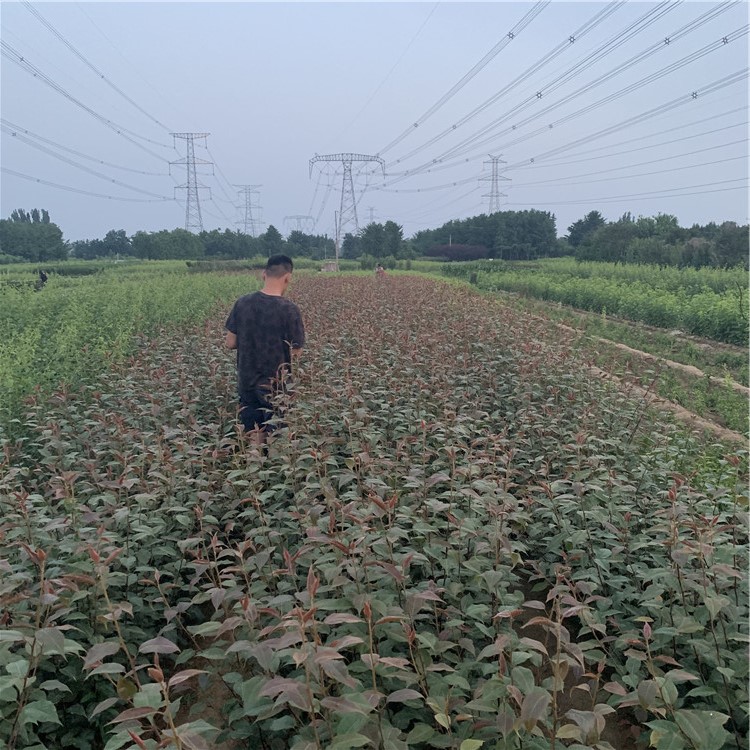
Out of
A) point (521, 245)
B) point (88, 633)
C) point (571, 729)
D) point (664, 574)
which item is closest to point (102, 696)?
point (88, 633)

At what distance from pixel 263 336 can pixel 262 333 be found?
1.0 inches

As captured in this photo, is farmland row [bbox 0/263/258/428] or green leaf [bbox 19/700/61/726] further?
farmland row [bbox 0/263/258/428]

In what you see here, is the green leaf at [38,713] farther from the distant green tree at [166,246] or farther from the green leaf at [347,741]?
the distant green tree at [166,246]

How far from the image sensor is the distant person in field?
15.0ft

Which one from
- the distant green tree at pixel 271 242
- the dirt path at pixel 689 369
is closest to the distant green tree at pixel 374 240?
the distant green tree at pixel 271 242

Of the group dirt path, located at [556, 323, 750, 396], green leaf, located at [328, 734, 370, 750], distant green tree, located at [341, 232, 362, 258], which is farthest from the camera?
distant green tree, located at [341, 232, 362, 258]

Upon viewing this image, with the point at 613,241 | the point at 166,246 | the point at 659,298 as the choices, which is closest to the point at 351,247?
the point at 166,246

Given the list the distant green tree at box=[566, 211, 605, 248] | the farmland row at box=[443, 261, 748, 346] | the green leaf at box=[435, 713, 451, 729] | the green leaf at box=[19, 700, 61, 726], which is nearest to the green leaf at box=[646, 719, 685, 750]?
the green leaf at box=[435, 713, 451, 729]

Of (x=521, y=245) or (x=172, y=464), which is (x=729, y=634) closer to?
(x=172, y=464)

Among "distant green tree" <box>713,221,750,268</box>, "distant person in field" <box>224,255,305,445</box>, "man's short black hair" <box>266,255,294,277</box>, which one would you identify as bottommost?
"distant person in field" <box>224,255,305,445</box>

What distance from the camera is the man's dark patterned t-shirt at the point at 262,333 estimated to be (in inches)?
180

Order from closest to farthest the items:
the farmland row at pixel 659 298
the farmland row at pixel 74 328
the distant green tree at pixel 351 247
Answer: the farmland row at pixel 74 328 → the farmland row at pixel 659 298 → the distant green tree at pixel 351 247

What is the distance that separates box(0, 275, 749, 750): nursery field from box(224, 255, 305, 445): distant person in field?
484mm

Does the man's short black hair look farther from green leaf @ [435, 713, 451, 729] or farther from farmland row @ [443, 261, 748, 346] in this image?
farmland row @ [443, 261, 748, 346]
